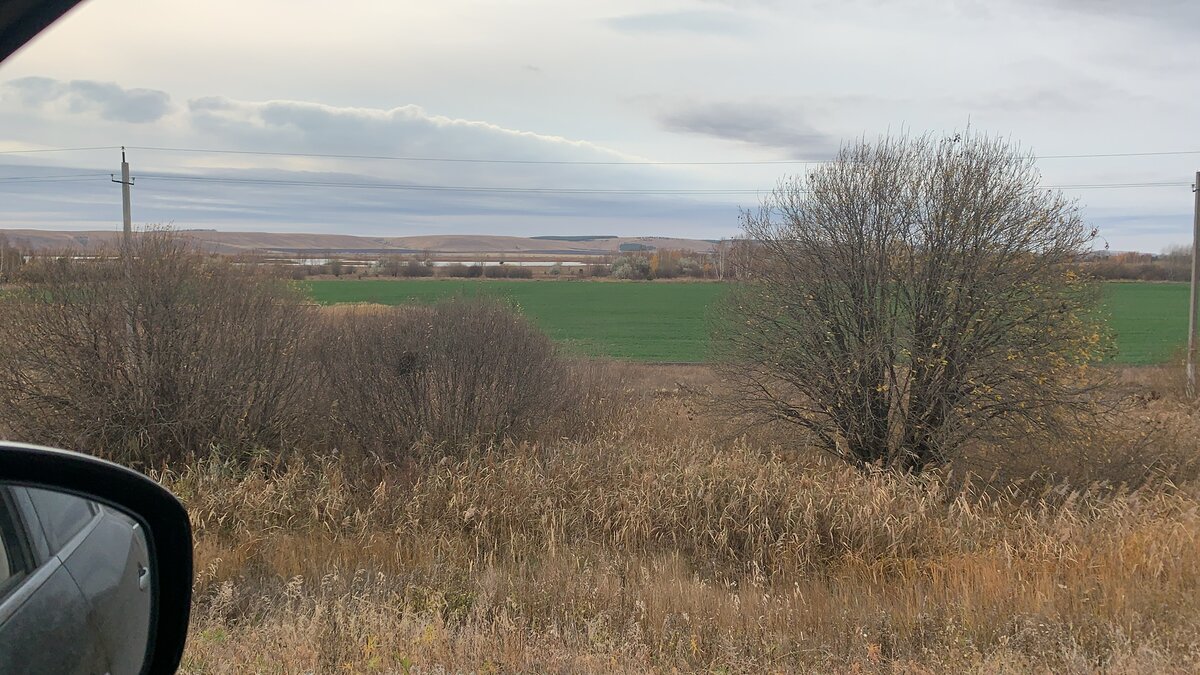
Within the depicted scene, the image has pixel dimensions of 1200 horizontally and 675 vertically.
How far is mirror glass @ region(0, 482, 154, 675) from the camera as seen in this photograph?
1759 mm

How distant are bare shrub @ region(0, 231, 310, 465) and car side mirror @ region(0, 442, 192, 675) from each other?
992 centimetres

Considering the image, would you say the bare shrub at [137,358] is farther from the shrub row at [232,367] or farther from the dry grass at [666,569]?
the dry grass at [666,569]

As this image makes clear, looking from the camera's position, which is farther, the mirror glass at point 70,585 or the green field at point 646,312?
the green field at point 646,312

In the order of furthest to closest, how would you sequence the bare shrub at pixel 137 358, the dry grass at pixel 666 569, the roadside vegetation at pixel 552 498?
the bare shrub at pixel 137 358
the roadside vegetation at pixel 552 498
the dry grass at pixel 666 569

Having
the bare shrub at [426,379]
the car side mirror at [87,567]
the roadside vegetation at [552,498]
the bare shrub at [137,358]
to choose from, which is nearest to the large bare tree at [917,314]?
the roadside vegetation at [552,498]

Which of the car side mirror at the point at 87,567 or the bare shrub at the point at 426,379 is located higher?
the car side mirror at the point at 87,567

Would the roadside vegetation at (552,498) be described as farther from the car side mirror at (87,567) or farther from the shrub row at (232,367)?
the car side mirror at (87,567)

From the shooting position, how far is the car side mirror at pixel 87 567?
1785 mm

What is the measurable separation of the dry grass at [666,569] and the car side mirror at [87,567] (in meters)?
2.07

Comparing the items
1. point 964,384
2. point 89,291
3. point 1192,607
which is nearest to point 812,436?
point 964,384

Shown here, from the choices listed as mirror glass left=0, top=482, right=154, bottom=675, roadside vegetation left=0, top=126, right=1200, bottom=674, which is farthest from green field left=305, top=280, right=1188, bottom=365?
mirror glass left=0, top=482, right=154, bottom=675

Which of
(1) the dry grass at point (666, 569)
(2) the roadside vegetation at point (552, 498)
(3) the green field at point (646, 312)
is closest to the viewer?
(1) the dry grass at point (666, 569)

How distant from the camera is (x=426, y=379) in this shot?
12562mm

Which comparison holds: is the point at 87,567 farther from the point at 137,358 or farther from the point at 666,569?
the point at 137,358
